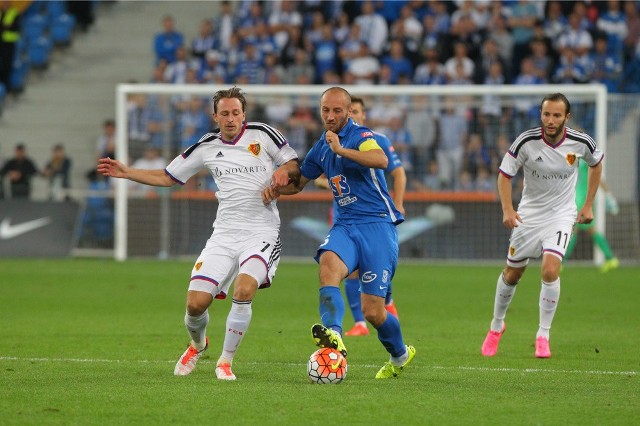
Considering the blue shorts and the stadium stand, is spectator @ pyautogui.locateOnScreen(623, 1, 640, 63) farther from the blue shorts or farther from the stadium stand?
the blue shorts

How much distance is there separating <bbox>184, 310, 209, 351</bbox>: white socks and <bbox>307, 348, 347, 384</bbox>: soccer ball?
1126mm

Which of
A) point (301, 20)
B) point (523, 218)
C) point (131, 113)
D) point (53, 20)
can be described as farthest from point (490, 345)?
point (53, 20)

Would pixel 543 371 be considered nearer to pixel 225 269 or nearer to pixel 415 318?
pixel 225 269

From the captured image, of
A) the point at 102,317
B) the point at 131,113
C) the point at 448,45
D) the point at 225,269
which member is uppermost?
the point at 448,45

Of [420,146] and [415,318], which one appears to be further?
[420,146]

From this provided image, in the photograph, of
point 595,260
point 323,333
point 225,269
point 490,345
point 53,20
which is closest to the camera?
point 323,333

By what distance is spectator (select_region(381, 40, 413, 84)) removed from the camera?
24188 mm

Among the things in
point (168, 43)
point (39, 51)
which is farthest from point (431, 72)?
point (39, 51)

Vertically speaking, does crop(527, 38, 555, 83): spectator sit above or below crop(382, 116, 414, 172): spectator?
above

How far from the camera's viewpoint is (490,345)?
10.6 m

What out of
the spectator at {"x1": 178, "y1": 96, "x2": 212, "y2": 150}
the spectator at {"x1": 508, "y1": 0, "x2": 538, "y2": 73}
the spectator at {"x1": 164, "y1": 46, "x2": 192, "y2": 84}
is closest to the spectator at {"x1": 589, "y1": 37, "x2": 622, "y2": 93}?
the spectator at {"x1": 508, "y1": 0, "x2": 538, "y2": 73}

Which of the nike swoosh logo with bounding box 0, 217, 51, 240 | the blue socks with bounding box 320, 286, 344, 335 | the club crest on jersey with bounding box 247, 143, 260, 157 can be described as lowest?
the nike swoosh logo with bounding box 0, 217, 51, 240

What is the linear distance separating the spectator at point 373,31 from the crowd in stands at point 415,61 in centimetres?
2

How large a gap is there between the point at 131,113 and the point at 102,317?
936cm
